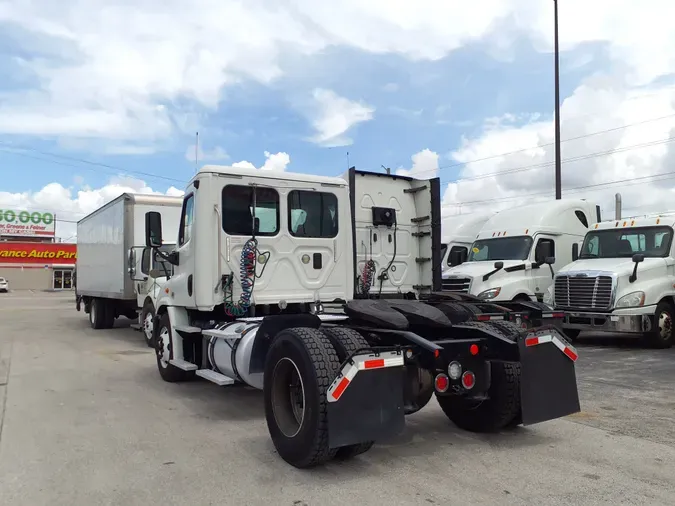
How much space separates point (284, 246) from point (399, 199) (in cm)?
368

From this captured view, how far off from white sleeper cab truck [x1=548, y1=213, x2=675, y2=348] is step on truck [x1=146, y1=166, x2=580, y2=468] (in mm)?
3973

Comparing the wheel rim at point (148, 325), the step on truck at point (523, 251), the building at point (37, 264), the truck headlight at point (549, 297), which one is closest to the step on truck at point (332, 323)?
the wheel rim at point (148, 325)

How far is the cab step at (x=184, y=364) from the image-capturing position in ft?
23.3

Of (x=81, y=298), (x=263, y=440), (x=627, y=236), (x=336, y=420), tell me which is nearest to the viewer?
(x=336, y=420)

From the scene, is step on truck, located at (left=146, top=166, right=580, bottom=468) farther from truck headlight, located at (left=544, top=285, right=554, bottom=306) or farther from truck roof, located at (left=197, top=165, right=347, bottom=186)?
truck headlight, located at (left=544, top=285, right=554, bottom=306)

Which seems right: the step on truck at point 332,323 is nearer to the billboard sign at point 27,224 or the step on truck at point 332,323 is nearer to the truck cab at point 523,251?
the truck cab at point 523,251

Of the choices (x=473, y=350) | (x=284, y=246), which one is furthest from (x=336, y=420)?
(x=284, y=246)

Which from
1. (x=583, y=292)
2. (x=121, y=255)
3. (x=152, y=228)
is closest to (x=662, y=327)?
(x=583, y=292)

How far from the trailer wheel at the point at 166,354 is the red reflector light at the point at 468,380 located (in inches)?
Answer: 171

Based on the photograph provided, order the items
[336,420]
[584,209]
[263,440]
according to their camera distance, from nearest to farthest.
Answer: [336,420] → [263,440] → [584,209]

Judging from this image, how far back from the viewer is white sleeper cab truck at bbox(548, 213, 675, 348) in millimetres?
11641

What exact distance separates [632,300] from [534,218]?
323 centimetres

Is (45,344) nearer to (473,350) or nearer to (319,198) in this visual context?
(319,198)

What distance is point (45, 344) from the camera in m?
13.4
